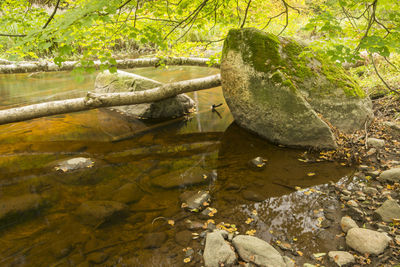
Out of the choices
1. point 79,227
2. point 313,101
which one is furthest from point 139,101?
point 313,101

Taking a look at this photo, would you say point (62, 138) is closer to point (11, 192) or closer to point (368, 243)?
point (11, 192)

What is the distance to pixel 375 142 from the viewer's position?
4.18 m

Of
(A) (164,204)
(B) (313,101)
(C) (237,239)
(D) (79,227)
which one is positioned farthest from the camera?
(B) (313,101)

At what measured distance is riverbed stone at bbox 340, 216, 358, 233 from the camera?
2561 mm

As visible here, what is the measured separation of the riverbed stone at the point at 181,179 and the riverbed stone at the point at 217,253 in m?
1.28

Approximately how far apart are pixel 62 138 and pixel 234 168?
12.5 ft

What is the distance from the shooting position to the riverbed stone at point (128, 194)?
3305 mm

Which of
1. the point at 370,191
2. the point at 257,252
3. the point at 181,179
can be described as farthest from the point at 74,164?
the point at 370,191

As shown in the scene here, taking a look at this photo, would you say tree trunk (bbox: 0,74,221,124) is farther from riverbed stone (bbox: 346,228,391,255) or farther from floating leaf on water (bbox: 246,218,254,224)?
riverbed stone (bbox: 346,228,391,255)

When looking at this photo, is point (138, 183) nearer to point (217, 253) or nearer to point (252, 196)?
point (252, 196)

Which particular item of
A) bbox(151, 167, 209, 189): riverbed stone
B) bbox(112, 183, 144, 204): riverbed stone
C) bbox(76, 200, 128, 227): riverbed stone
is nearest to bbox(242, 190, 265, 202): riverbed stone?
bbox(151, 167, 209, 189): riverbed stone

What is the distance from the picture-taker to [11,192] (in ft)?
11.5

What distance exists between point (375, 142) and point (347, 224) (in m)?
2.31

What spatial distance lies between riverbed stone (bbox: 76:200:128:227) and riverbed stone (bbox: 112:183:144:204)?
10 centimetres
